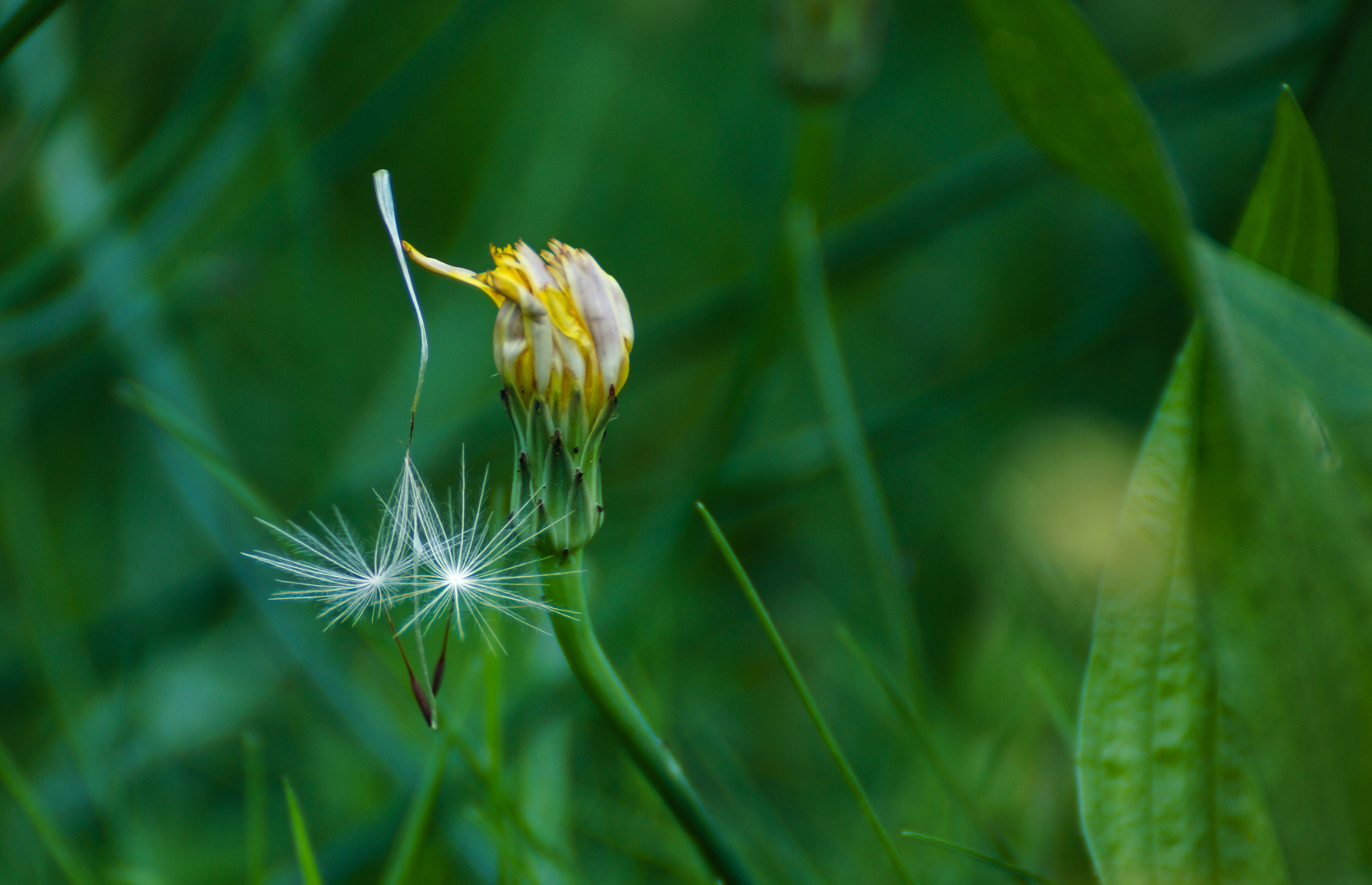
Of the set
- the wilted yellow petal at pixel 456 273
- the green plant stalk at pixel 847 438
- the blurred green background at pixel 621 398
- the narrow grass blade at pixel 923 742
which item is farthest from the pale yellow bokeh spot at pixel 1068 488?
the wilted yellow petal at pixel 456 273

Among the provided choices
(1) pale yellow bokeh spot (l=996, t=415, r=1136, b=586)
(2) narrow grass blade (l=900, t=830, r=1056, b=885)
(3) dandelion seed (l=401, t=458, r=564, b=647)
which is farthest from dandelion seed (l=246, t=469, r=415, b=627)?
(1) pale yellow bokeh spot (l=996, t=415, r=1136, b=586)

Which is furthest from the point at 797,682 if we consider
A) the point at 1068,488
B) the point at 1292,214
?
the point at 1068,488

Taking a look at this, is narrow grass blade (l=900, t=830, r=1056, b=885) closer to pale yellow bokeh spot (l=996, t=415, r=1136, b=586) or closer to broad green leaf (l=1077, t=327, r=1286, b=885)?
broad green leaf (l=1077, t=327, r=1286, b=885)

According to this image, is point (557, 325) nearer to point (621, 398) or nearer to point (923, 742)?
point (923, 742)

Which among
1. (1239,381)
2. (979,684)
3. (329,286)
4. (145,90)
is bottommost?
(979,684)

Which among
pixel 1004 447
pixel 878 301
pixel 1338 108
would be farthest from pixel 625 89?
pixel 1338 108

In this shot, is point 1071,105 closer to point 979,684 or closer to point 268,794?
point 979,684
